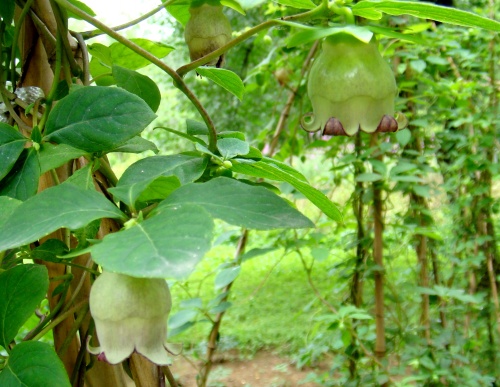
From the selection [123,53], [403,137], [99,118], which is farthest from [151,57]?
[403,137]

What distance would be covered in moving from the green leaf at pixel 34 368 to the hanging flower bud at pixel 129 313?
0.04m

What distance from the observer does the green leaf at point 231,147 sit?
18.8 inches

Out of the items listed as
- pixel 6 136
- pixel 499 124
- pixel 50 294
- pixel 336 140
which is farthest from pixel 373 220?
pixel 6 136

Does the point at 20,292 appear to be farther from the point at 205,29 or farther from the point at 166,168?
the point at 205,29

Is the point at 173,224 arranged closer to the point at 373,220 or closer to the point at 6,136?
the point at 6,136

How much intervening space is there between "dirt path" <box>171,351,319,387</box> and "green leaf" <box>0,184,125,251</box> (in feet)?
8.20

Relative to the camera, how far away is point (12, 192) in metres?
0.44

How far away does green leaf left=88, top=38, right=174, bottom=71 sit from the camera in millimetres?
693

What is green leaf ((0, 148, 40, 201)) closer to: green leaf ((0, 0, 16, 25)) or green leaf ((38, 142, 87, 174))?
green leaf ((38, 142, 87, 174))

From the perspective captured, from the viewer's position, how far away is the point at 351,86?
18.4 inches

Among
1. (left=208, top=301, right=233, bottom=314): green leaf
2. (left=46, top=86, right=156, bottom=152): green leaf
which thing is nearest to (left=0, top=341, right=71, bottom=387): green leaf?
(left=46, top=86, right=156, bottom=152): green leaf

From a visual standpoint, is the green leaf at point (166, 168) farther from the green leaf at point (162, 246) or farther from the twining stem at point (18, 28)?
the twining stem at point (18, 28)

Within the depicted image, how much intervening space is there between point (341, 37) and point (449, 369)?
1349 mm

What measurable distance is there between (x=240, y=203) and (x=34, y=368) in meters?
0.17
